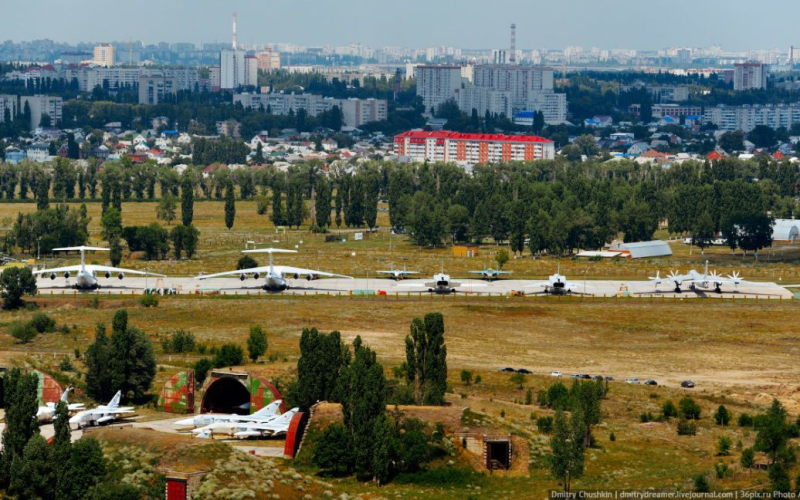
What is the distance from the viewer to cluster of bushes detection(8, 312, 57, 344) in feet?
291

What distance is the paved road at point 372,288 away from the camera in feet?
362

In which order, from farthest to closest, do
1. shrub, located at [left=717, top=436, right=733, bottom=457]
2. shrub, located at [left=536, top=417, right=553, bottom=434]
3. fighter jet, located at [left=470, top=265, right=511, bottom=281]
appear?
fighter jet, located at [left=470, top=265, right=511, bottom=281], shrub, located at [left=536, top=417, right=553, bottom=434], shrub, located at [left=717, top=436, right=733, bottom=457]

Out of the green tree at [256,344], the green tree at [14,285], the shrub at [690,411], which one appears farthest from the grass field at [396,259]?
the shrub at [690,411]

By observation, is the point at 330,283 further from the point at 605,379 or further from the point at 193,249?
the point at 605,379

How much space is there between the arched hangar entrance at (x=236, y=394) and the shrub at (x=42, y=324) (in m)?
27.4

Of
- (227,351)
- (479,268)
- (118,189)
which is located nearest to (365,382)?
(227,351)

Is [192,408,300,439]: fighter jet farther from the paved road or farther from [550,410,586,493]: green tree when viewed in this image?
the paved road

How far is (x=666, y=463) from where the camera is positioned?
57594 millimetres

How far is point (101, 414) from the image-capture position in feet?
201

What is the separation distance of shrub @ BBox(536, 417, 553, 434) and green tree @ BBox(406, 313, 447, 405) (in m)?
4.80

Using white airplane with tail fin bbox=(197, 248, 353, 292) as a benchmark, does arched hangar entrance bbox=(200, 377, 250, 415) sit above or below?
below

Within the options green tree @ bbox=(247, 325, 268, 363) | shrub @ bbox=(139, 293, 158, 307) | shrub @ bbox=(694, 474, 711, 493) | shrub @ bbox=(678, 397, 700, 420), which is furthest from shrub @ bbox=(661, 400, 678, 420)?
shrub @ bbox=(139, 293, 158, 307)

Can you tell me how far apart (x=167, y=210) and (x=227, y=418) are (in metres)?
105

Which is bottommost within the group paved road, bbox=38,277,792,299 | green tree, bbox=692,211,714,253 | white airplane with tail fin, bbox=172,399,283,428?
white airplane with tail fin, bbox=172,399,283,428
